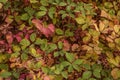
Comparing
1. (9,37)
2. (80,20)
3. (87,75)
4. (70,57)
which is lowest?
(87,75)

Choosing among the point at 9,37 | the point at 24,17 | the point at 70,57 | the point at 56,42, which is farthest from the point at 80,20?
the point at 9,37

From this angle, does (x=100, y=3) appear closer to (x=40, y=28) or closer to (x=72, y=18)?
(x=72, y=18)

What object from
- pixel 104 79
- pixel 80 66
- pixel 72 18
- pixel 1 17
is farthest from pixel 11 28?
pixel 104 79

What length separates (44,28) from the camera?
7.69ft

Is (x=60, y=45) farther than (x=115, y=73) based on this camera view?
Yes

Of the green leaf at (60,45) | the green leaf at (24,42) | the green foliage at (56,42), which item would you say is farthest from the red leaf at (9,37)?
the green leaf at (60,45)

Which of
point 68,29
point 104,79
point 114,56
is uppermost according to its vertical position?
point 68,29

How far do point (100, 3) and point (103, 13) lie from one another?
13.8 inches

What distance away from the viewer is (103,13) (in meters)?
2.61

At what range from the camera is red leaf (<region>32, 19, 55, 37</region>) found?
232cm

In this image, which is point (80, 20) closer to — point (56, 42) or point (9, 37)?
point (56, 42)

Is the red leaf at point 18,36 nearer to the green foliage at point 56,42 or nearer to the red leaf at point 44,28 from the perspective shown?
the green foliage at point 56,42

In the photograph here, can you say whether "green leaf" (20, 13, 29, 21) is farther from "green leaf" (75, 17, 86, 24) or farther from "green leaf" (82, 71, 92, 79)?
"green leaf" (82, 71, 92, 79)

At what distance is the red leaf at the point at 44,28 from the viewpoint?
2318 millimetres
